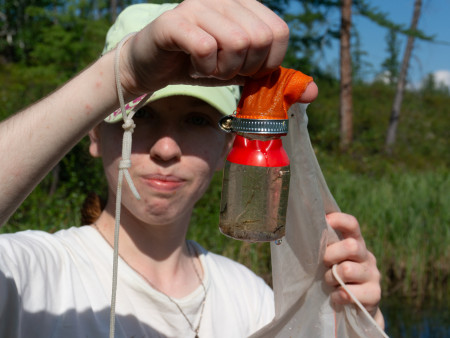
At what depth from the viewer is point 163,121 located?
5.17ft

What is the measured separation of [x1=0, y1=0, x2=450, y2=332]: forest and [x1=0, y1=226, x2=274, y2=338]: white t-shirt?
5.60 feet

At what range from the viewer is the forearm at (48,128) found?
2.97 feet

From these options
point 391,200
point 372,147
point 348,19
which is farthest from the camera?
point 372,147

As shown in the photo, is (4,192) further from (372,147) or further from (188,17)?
(372,147)

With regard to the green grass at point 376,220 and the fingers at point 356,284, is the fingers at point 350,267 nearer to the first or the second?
the fingers at point 356,284

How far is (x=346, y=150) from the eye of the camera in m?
14.1

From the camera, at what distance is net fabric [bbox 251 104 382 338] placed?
1360 mm

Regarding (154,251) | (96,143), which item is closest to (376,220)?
(154,251)

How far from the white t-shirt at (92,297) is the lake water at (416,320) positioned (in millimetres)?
4687

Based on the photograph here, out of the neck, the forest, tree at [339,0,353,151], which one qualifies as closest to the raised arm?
the neck

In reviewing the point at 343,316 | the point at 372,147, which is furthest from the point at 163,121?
the point at 372,147

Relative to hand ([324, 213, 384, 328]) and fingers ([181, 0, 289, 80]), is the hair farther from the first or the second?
fingers ([181, 0, 289, 80])

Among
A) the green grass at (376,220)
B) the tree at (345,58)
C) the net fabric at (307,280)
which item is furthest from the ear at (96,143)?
the tree at (345,58)

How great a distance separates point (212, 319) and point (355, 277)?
0.55m
